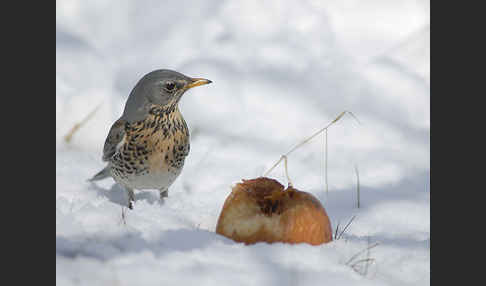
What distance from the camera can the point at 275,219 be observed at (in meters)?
3.52

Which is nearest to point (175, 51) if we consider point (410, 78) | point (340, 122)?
point (340, 122)

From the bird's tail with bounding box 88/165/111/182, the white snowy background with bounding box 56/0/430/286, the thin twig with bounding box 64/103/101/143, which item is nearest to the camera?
the white snowy background with bounding box 56/0/430/286

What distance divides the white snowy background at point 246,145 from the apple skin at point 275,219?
0.10 metres

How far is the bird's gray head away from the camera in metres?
4.44

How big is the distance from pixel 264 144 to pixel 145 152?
6.41 ft

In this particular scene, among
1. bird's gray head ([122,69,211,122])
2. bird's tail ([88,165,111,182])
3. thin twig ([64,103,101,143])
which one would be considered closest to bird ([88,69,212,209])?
bird's gray head ([122,69,211,122])

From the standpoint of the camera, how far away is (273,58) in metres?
7.41

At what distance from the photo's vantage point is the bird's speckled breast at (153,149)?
4.56 metres

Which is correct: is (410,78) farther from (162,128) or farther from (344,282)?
(344,282)

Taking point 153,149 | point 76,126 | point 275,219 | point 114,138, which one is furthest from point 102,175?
point 275,219

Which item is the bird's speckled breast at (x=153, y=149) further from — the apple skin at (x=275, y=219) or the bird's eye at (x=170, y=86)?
the apple skin at (x=275, y=219)

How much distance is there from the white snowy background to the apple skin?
4.0 inches

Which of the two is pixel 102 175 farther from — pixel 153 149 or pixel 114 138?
pixel 153 149

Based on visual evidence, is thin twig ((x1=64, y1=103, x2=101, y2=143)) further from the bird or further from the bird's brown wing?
the bird
